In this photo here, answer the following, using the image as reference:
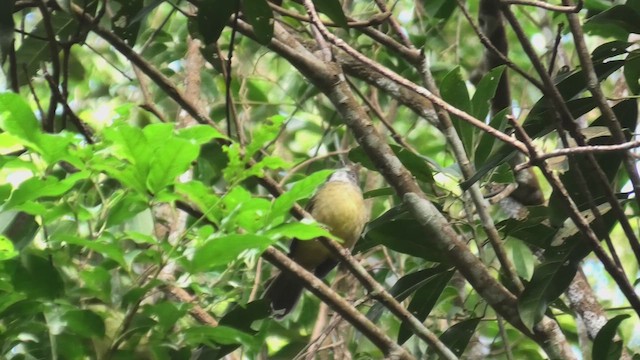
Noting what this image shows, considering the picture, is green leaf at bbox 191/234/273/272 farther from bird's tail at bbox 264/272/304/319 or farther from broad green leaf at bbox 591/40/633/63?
bird's tail at bbox 264/272/304/319

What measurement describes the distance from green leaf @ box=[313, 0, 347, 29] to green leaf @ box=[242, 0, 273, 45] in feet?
0.38

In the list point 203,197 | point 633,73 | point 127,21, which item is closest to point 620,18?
point 633,73

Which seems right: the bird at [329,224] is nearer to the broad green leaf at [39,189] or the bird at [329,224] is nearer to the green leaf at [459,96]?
the green leaf at [459,96]

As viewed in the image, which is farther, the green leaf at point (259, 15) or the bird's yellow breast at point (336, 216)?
the bird's yellow breast at point (336, 216)

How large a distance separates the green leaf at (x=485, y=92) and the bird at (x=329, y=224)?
1.15 metres

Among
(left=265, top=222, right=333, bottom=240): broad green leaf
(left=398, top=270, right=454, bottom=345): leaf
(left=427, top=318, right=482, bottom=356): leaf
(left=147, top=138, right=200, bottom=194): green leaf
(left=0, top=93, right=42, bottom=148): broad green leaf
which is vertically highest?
(left=0, top=93, right=42, bottom=148): broad green leaf

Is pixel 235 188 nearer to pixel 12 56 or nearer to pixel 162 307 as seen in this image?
pixel 162 307

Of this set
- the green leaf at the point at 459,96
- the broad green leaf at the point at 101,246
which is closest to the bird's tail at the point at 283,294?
the green leaf at the point at 459,96

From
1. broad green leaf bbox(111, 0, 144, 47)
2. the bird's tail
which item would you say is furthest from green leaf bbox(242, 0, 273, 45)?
the bird's tail

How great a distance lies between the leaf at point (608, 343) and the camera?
1757mm

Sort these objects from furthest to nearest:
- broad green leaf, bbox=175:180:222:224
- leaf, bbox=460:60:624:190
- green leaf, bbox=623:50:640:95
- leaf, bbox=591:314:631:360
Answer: green leaf, bbox=623:50:640:95 < leaf, bbox=591:314:631:360 < leaf, bbox=460:60:624:190 < broad green leaf, bbox=175:180:222:224

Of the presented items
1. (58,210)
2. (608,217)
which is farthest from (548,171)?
(58,210)

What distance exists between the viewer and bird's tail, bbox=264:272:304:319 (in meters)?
2.87

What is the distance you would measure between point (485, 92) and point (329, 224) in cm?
137
